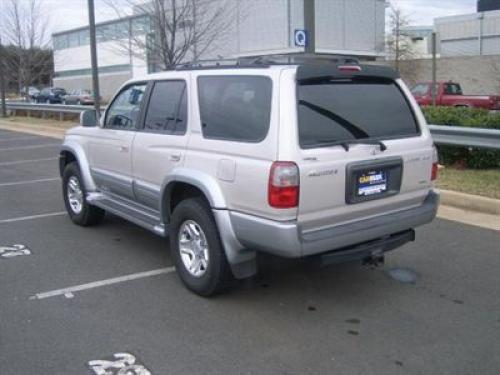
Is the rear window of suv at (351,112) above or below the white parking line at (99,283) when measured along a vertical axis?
above

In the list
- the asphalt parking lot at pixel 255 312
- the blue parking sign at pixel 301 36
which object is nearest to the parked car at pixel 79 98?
the blue parking sign at pixel 301 36

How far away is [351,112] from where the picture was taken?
4.61 m

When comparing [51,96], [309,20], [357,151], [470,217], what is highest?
[51,96]

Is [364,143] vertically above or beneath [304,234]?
above

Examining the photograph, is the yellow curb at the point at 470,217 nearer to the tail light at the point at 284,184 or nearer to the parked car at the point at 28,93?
the tail light at the point at 284,184

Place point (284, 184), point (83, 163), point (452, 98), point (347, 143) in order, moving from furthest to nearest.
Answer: point (452, 98) < point (83, 163) < point (347, 143) < point (284, 184)

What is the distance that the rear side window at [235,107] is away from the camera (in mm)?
4363

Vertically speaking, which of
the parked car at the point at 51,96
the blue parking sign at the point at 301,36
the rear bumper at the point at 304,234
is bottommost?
the rear bumper at the point at 304,234

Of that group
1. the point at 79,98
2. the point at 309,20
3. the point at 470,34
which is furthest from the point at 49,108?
the point at 470,34

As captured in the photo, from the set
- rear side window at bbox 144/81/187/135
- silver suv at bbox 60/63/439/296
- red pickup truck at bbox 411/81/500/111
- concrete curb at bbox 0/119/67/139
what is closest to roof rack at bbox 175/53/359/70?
silver suv at bbox 60/63/439/296

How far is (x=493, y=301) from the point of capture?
15.7 feet

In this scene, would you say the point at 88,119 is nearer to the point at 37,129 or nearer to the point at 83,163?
the point at 83,163

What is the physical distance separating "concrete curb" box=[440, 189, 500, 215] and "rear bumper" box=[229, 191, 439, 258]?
3.03 meters

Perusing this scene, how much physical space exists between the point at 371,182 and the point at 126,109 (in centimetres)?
285
